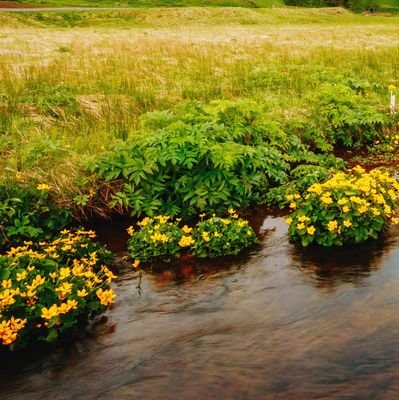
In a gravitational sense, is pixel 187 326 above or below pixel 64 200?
below

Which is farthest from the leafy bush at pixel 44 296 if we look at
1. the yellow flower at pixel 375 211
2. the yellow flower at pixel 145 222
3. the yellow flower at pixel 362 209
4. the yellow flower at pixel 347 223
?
the yellow flower at pixel 375 211

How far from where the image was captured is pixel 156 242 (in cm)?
677

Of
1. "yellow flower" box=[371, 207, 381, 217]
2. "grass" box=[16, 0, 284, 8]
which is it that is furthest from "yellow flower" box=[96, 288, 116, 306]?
"grass" box=[16, 0, 284, 8]

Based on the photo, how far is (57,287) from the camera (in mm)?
5426

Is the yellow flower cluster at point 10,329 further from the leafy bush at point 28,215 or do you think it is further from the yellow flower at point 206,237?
the yellow flower at point 206,237

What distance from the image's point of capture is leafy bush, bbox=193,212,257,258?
679 centimetres

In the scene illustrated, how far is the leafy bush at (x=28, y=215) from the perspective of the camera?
23.1 feet

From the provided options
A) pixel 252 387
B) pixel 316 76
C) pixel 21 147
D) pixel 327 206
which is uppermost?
pixel 316 76

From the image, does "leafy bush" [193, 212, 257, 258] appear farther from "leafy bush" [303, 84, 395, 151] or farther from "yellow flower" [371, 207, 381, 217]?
"leafy bush" [303, 84, 395, 151]

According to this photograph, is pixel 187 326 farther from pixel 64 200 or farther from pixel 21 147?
pixel 21 147

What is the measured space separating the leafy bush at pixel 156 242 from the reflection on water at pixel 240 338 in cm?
28

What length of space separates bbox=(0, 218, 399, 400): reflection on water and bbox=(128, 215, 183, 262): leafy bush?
0.28m

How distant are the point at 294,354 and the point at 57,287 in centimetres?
281

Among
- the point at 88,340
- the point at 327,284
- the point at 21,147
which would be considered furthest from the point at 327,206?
the point at 21,147
